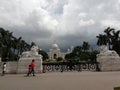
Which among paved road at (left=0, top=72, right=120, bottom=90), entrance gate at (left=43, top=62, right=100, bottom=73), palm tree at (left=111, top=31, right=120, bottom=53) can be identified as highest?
palm tree at (left=111, top=31, right=120, bottom=53)

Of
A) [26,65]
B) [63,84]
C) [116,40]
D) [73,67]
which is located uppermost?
[116,40]

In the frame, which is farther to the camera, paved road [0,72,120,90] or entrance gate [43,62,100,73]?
entrance gate [43,62,100,73]

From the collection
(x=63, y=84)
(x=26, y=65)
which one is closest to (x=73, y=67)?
(x=26, y=65)

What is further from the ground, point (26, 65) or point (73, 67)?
point (26, 65)

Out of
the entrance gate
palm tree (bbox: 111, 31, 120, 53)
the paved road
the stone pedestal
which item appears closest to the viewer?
the paved road

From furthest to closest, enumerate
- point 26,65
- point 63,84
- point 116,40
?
1. point 116,40
2. point 26,65
3. point 63,84

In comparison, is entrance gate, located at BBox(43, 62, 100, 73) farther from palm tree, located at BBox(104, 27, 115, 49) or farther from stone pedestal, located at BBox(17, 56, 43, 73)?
palm tree, located at BBox(104, 27, 115, 49)

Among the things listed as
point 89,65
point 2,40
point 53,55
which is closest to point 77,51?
point 53,55

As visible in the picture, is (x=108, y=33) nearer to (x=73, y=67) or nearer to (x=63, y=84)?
(x=73, y=67)

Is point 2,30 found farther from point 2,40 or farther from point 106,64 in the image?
point 106,64

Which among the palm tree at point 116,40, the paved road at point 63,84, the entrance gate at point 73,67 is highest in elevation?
the palm tree at point 116,40

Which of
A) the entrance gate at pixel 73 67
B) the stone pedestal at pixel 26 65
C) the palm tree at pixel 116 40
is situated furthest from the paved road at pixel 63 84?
the palm tree at pixel 116 40

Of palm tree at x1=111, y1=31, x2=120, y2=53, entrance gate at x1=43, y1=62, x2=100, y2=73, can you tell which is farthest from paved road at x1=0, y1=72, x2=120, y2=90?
palm tree at x1=111, y1=31, x2=120, y2=53

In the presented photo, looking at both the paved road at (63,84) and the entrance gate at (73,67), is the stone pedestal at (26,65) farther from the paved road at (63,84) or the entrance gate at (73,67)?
the paved road at (63,84)
